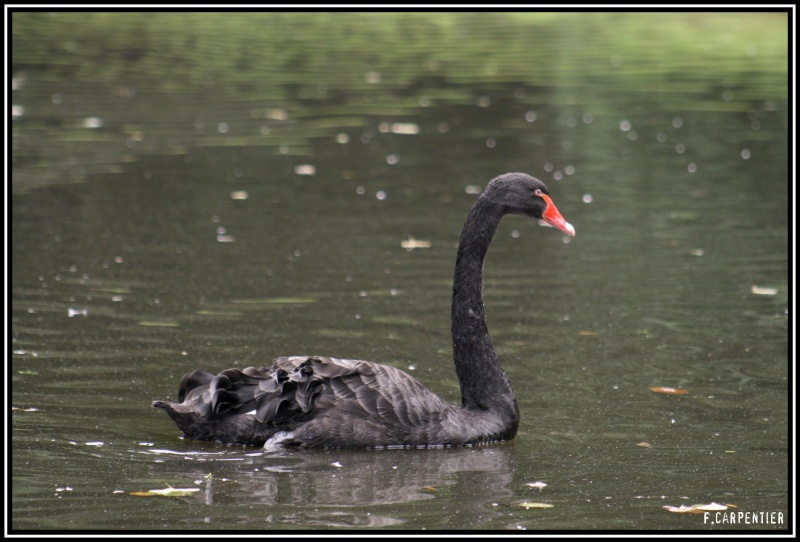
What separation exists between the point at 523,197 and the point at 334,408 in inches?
58.3

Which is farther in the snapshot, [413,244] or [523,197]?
→ [413,244]

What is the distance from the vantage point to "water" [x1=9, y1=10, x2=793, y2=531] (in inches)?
205

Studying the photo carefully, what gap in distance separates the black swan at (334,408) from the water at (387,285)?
120 millimetres

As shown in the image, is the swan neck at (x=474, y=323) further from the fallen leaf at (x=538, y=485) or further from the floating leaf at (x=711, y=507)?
the floating leaf at (x=711, y=507)

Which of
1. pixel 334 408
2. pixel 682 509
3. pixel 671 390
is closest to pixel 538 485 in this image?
pixel 682 509

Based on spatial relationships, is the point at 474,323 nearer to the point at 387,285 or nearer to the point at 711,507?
the point at 711,507

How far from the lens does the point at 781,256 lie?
1002 cm

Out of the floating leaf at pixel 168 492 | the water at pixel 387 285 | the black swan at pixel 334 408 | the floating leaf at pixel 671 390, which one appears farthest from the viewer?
the floating leaf at pixel 671 390

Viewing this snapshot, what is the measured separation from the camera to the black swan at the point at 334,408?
221 inches

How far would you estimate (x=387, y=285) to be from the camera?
8.81 m

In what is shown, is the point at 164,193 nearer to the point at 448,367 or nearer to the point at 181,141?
the point at 181,141

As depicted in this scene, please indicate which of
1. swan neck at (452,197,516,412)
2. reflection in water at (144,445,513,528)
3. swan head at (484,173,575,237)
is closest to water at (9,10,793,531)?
reflection in water at (144,445,513,528)

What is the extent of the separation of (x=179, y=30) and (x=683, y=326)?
1963 centimetres

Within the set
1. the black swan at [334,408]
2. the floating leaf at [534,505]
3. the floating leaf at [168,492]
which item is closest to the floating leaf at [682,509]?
the floating leaf at [534,505]
